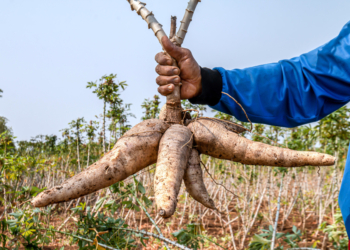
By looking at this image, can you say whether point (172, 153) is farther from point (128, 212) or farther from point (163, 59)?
point (128, 212)

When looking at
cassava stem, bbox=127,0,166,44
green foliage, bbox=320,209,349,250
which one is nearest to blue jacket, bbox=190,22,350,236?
cassava stem, bbox=127,0,166,44

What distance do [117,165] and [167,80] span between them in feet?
1.48

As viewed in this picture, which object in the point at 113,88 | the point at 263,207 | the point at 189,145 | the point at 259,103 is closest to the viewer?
the point at 189,145

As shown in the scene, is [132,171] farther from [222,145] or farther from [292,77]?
[292,77]

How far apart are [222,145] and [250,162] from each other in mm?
162

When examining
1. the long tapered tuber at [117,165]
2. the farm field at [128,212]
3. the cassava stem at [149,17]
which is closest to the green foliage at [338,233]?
the farm field at [128,212]

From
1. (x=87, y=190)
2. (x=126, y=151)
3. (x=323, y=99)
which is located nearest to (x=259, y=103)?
(x=323, y=99)

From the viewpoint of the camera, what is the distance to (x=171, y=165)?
1.18 metres

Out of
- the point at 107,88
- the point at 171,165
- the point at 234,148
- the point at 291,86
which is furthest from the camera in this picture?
the point at 107,88

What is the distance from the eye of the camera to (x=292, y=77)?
1512 mm

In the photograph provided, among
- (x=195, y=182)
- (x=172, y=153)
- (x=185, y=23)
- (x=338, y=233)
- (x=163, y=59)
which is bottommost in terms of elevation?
(x=338, y=233)

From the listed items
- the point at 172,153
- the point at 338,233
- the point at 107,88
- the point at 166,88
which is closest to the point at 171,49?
the point at 166,88

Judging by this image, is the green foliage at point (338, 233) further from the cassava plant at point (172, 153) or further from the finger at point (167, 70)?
the finger at point (167, 70)

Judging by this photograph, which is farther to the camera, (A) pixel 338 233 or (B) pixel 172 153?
(A) pixel 338 233
